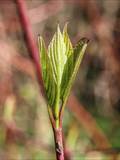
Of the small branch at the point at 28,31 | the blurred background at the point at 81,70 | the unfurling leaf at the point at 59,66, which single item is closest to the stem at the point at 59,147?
the unfurling leaf at the point at 59,66

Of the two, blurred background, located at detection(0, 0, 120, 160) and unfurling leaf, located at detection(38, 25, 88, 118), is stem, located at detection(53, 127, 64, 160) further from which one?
blurred background, located at detection(0, 0, 120, 160)

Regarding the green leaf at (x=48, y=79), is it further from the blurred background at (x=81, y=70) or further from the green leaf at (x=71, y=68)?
the blurred background at (x=81, y=70)

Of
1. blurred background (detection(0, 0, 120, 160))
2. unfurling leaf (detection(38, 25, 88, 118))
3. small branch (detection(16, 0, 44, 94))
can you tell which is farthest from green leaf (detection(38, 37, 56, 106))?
blurred background (detection(0, 0, 120, 160))

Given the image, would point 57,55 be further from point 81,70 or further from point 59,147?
point 81,70

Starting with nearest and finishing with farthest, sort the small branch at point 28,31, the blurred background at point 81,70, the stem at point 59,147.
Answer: the stem at point 59,147, the small branch at point 28,31, the blurred background at point 81,70

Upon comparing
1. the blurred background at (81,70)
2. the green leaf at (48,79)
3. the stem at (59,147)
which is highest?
the green leaf at (48,79)

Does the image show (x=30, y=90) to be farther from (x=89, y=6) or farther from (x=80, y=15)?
(x=80, y=15)

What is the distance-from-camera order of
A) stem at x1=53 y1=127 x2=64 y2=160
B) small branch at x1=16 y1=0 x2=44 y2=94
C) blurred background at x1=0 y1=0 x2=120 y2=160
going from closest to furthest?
1. stem at x1=53 y1=127 x2=64 y2=160
2. small branch at x1=16 y1=0 x2=44 y2=94
3. blurred background at x1=0 y1=0 x2=120 y2=160

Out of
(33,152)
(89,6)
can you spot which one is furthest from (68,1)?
(33,152)
